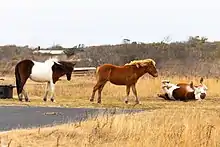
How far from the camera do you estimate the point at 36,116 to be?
55.5 feet

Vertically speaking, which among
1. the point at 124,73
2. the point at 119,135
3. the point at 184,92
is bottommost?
the point at 119,135

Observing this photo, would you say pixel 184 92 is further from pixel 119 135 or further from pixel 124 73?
pixel 119 135

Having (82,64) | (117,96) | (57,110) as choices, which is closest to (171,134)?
(57,110)

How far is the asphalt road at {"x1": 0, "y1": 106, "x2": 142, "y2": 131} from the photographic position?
1461 centimetres

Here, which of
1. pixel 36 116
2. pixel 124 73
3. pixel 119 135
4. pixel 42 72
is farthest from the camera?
pixel 42 72

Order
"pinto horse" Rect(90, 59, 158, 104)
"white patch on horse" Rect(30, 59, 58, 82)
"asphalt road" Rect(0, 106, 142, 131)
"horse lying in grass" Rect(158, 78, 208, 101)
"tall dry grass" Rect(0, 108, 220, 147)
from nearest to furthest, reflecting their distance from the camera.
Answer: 1. "tall dry grass" Rect(0, 108, 220, 147)
2. "asphalt road" Rect(0, 106, 142, 131)
3. "pinto horse" Rect(90, 59, 158, 104)
4. "white patch on horse" Rect(30, 59, 58, 82)
5. "horse lying in grass" Rect(158, 78, 208, 101)

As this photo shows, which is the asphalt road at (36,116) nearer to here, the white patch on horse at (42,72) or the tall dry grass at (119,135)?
the tall dry grass at (119,135)

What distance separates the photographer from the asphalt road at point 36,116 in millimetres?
14609

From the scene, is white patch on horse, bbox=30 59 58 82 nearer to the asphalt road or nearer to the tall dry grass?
the asphalt road

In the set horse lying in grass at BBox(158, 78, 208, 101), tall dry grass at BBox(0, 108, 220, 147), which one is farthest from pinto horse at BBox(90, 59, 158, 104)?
tall dry grass at BBox(0, 108, 220, 147)

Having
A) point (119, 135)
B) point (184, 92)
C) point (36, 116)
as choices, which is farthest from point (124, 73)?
point (119, 135)

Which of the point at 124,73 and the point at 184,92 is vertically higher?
the point at 124,73

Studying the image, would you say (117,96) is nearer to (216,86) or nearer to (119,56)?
(216,86)

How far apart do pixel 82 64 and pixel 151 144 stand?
2348 inches
